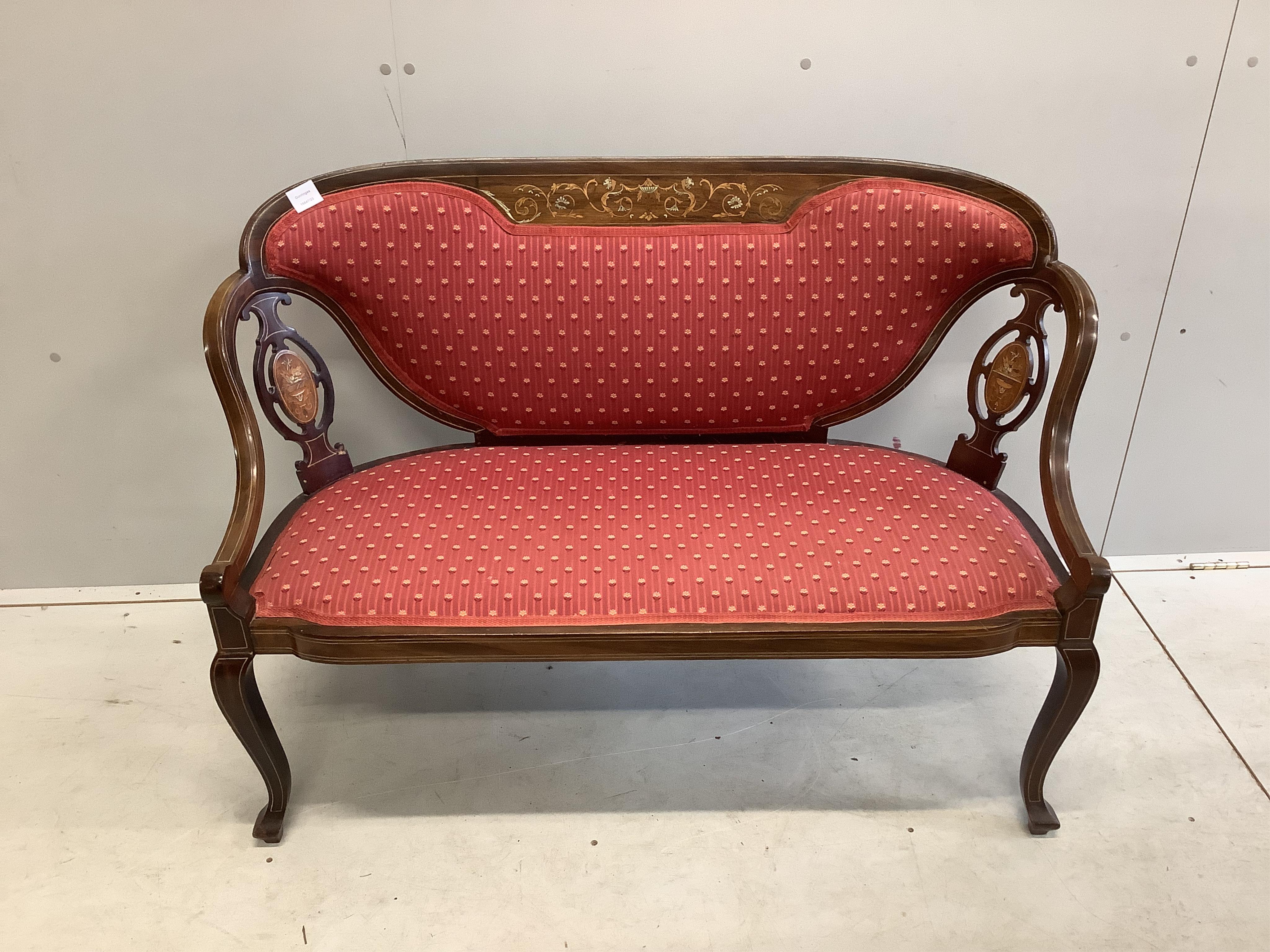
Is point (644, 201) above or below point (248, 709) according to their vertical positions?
above

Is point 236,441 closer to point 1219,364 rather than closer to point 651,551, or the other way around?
point 651,551

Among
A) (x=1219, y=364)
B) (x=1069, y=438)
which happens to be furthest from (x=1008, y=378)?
(x=1219, y=364)

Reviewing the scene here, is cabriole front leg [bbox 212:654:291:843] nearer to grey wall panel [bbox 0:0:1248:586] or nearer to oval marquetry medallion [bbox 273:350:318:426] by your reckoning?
oval marquetry medallion [bbox 273:350:318:426]

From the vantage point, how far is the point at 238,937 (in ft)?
4.58

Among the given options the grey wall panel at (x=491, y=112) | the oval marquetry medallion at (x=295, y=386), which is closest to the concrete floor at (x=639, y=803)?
the oval marquetry medallion at (x=295, y=386)

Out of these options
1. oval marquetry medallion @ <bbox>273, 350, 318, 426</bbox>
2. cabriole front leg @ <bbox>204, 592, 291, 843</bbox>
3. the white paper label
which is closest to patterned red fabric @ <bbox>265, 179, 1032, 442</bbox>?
the white paper label

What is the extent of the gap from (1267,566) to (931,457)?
1003mm

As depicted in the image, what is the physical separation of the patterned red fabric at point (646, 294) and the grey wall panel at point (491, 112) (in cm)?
22

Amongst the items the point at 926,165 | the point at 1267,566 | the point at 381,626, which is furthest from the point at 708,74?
the point at 1267,566

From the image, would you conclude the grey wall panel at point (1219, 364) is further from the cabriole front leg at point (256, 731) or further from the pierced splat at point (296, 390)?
the cabriole front leg at point (256, 731)

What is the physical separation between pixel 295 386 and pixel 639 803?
101 centimetres

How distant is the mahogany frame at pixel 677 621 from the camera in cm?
137

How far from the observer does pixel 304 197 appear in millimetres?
1560

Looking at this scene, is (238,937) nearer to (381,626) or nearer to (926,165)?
(381,626)
